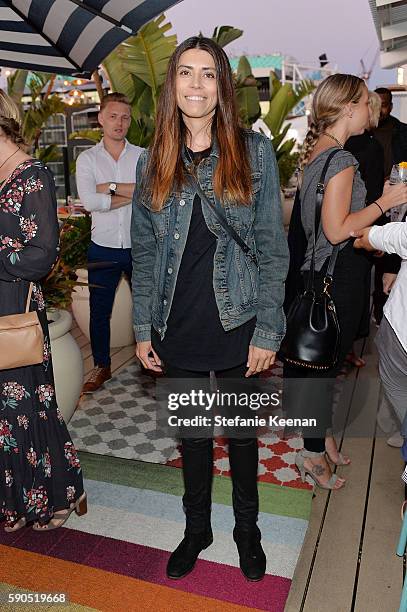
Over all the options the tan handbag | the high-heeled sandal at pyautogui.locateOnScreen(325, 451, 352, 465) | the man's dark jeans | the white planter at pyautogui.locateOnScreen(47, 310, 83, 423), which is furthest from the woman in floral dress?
the man's dark jeans

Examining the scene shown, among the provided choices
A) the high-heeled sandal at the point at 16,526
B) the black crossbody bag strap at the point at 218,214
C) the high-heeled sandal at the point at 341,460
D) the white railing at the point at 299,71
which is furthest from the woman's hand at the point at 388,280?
the white railing at the point at 299,71

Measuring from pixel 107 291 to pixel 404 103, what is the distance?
1071cm

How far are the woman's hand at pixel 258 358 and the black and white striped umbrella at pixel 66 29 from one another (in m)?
2.00

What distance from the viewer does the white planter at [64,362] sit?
3574mm

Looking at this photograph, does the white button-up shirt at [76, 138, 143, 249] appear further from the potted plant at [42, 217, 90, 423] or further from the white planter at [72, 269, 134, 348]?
the white planter at [72, 269, 134, 348]

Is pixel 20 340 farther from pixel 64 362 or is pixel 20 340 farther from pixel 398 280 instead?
pixel 398 280

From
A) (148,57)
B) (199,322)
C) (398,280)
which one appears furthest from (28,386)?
(148,57)

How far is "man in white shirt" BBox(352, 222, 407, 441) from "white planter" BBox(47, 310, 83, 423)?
1.93m

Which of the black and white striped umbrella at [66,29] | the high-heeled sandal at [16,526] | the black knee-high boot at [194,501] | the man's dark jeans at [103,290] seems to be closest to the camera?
the black knee-high boot at [194,501]

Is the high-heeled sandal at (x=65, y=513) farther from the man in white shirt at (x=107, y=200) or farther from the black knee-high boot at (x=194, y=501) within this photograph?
the man in white shirt at (x=107, y=200)

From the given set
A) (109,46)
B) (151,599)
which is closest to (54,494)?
(151,599)

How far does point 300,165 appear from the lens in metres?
3.08

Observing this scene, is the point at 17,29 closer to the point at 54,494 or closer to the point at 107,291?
the point at 107,291

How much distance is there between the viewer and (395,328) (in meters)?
2.33
